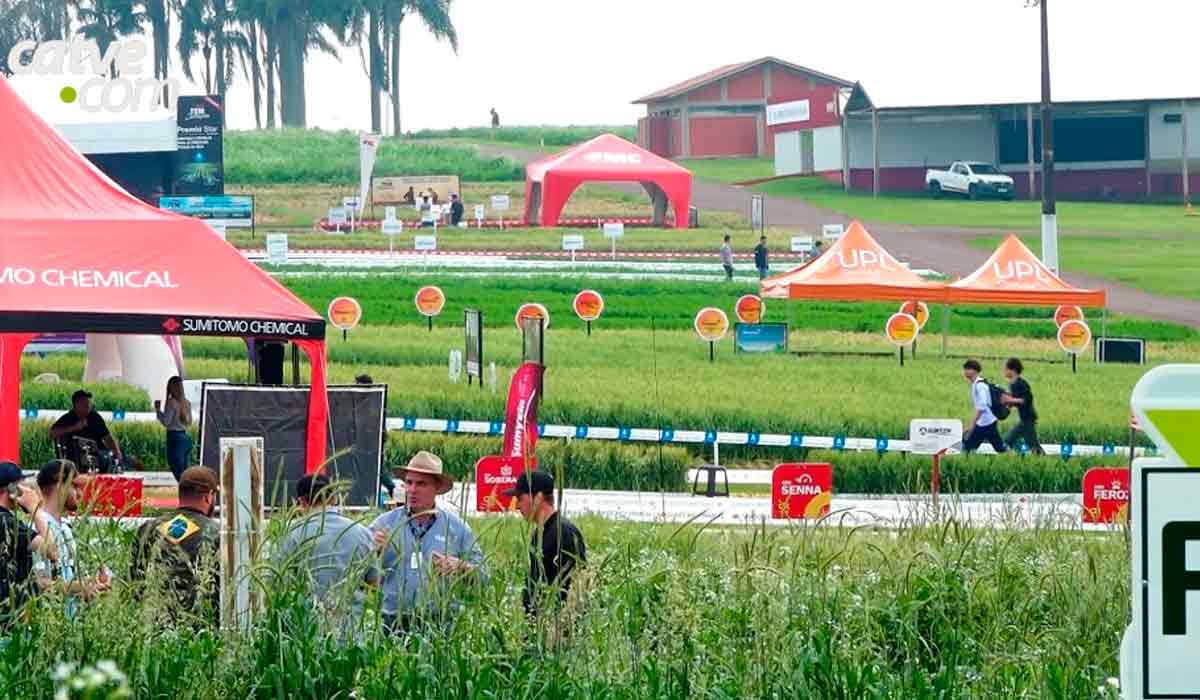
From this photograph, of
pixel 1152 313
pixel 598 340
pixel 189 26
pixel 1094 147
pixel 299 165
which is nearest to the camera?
pixel 598 340

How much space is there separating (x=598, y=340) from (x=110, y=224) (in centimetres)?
1878

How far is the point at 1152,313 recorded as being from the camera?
45219mm

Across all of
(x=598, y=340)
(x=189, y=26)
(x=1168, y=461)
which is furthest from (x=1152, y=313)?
(x=189, y=26)

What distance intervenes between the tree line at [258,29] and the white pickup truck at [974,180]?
1358 inches

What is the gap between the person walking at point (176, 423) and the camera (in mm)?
21406

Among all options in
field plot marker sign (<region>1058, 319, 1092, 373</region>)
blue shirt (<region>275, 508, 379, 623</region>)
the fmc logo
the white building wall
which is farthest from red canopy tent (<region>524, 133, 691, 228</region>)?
blue shirt (<region>275, 508, 379, 623</region>)

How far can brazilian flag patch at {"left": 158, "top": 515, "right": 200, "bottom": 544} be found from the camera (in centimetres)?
922

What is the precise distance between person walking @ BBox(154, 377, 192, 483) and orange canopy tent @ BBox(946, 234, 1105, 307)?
15373 mm

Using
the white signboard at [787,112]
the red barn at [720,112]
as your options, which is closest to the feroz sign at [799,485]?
the white signboard at [787,112]

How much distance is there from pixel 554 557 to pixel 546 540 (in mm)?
236

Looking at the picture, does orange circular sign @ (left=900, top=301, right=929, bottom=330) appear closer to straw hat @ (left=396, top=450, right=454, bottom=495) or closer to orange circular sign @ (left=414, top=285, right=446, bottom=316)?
orange circular sign @ (left=414, top=285, right=446, bottom=316)

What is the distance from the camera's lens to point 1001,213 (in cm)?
6750

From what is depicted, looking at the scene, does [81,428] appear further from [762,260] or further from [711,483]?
[762,260]

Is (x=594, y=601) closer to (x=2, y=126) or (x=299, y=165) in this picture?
(x=2, y=126)
